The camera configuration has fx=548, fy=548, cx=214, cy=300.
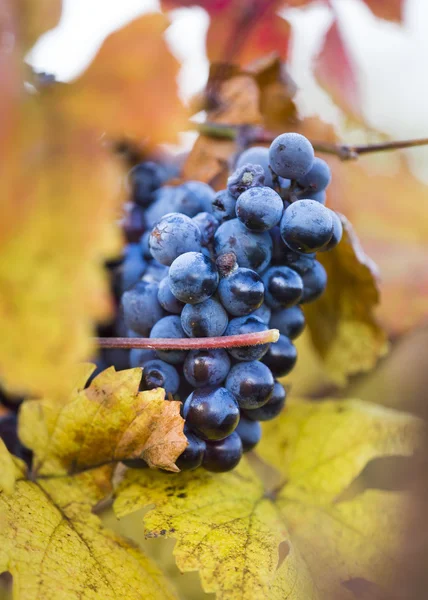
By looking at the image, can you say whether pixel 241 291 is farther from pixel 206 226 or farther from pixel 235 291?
pixel 206 226

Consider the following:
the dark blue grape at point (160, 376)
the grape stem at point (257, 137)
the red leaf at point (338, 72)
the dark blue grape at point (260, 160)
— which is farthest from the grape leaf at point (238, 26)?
the dark blue grape at point (160, 376)

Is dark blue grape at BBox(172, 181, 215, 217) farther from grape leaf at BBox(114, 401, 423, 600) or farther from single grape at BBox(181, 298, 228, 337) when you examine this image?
grape leaf at BBox(114, 401, 423, 600)

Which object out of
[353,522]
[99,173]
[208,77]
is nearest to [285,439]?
[353,522]

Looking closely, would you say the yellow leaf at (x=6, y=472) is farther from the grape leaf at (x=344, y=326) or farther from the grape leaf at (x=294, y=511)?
the grape leaf at (x=344, y=326)

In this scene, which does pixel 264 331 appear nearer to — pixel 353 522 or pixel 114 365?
pixel 114 365

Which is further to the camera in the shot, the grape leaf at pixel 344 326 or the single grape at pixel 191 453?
the grape leaf at pixel 344 326

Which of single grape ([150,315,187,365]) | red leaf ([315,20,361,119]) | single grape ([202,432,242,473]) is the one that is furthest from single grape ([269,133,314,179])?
red leaf ([315,20,361,119])
